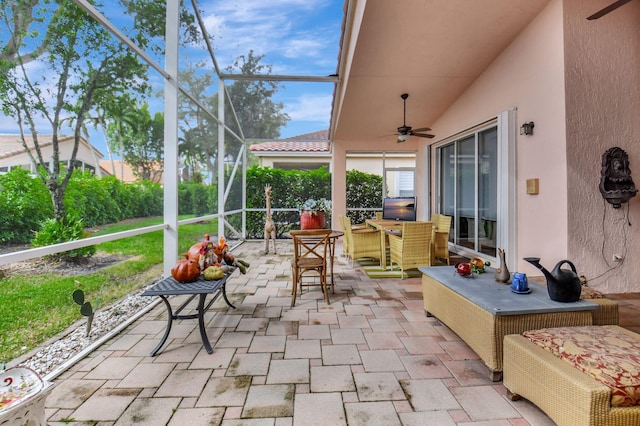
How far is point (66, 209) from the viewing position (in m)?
2.51

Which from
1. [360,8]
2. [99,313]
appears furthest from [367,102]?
[99,313]

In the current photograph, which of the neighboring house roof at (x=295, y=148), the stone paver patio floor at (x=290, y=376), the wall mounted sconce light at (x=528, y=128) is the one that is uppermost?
the neighboring house roof at (x=295, y=148)

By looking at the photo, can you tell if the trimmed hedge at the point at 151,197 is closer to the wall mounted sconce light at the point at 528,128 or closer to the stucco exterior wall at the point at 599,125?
the wall mounted sconce light at the point at 528,128

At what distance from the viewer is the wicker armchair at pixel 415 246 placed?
424 cm

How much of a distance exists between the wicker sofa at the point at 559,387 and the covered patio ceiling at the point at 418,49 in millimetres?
3523

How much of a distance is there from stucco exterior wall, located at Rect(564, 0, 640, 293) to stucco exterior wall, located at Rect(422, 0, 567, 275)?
9cm

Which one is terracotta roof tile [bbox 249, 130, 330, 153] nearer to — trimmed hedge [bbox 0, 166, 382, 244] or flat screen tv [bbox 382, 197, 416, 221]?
trimmed hedge [bbox 0, 166, 382, 244]

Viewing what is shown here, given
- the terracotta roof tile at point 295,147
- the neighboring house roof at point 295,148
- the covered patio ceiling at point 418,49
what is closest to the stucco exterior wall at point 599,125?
the covered patio ceiling at point 418,49

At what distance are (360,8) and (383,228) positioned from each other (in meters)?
2.90

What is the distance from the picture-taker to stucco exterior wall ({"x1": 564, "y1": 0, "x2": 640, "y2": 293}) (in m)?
3.37

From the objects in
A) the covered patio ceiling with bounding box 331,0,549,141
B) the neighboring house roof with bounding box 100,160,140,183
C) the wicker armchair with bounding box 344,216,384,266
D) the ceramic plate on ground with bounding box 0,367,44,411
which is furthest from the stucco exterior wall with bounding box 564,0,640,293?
the neighboring house roof with bounding box 100,160,140,183

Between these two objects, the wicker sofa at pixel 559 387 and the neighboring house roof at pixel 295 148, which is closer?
the wicker sofa at pixel 559 387

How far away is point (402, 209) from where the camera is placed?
5840 millimetres

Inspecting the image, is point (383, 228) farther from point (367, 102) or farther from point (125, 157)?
point (125, 157)
